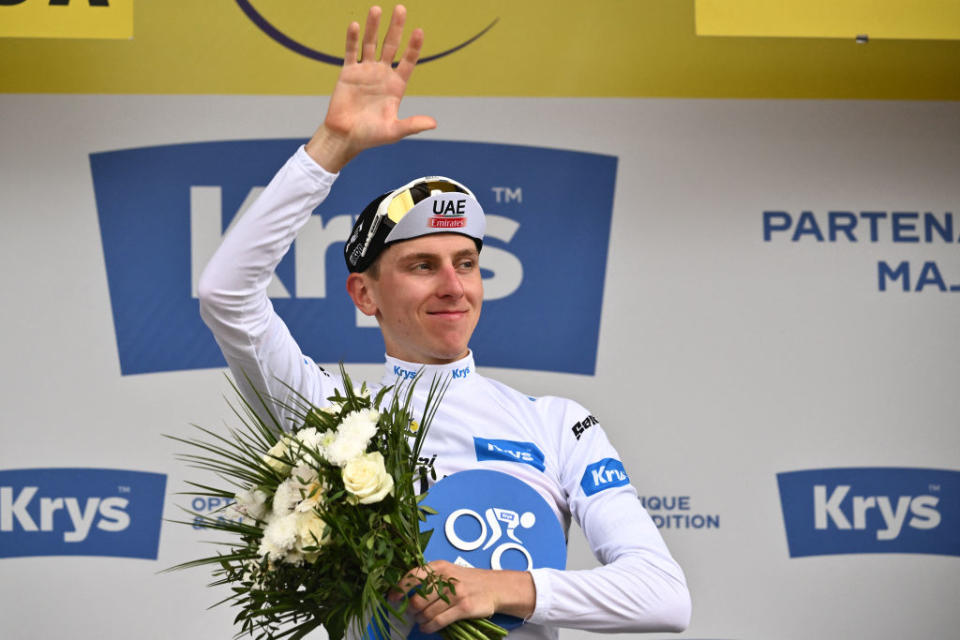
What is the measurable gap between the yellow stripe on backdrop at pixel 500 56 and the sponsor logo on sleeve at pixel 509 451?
1.98 m

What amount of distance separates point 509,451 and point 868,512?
2229mm

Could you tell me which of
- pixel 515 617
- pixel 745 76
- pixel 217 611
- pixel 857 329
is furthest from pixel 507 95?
pixel 515 617

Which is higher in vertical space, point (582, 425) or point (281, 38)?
point (281, 38)

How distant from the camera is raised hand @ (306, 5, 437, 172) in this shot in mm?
1952

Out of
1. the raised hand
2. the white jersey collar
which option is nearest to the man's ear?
the white jersey collar

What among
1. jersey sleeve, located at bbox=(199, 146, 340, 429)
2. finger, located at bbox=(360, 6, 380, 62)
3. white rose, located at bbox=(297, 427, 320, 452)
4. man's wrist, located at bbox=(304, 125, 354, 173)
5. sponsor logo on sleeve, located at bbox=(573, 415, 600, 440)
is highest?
finger, located at bbox=(360, 6, 380, 62)

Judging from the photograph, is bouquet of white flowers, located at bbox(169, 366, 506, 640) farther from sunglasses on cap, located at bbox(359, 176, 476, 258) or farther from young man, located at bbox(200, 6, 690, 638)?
sunglasses on cap, located at bbox(359, 176, 476, 258)

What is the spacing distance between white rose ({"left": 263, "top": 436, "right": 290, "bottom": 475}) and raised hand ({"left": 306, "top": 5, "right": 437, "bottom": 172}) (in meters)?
0.53

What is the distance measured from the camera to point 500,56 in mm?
3846

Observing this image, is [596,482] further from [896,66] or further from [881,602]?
[896,66]

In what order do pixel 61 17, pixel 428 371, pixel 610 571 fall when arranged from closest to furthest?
pixel 610 571 < pixel 428 371 < pixel 61 17

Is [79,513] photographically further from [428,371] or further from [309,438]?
[309,438]

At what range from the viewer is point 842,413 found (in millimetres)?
3930

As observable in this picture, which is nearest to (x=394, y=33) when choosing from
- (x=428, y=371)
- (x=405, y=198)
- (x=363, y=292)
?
(x=405, y=198)
